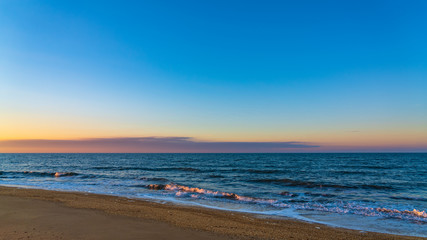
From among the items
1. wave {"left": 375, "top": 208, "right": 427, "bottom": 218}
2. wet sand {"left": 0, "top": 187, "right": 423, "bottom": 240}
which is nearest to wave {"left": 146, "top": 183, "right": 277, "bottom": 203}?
wet sand {"left": 0, "top": 187, "right": 423, "bottom": 240}

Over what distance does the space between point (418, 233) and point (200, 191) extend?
14.7 metres

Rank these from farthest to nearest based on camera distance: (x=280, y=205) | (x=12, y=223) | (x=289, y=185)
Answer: (x=289, y=185)
(x=280, y=205)
(x=12, y=223)

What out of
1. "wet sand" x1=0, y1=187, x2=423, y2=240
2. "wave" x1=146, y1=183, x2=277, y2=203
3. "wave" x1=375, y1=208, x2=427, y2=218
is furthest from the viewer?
"wave" x1=146, y1=183, x2=277, y2=203

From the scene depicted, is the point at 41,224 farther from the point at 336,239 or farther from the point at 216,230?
the point at 336,239

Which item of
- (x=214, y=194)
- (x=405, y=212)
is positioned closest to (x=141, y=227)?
(x=214, y=194)

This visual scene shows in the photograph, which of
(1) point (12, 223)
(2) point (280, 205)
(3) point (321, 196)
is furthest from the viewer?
(3) point (321, 196)

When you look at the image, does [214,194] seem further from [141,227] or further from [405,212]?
[405,212]

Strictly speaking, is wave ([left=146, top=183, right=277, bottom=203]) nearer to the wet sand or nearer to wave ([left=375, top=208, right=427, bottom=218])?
→ the wet sand

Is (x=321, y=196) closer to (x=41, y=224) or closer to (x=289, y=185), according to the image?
(x=289, y=185)

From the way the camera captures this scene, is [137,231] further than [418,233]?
No

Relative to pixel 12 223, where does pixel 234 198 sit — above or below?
below

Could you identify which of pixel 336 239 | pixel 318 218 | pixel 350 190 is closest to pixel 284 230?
pixel 336 239

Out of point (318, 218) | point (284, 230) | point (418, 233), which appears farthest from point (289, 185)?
point (284, 230)

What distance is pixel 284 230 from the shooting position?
9484mm
